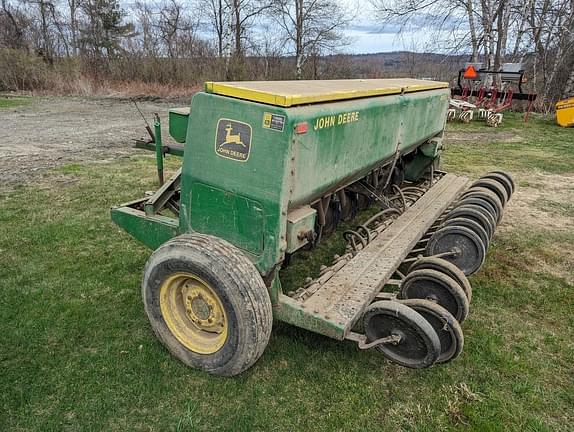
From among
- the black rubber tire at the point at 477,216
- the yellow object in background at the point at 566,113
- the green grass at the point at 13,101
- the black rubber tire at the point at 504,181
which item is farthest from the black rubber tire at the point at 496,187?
the green grass at the point at 13,101

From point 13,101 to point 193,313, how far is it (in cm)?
1664

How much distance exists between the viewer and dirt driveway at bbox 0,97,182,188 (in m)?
7.11

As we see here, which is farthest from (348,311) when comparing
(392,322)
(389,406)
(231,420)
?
(231,420)

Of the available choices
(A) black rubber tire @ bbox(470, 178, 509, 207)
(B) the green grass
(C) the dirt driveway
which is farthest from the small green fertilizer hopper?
(B) the green grass

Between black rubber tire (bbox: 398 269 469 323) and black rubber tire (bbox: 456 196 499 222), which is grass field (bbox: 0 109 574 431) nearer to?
black rubber tire (bbox: 398 269 469 323)

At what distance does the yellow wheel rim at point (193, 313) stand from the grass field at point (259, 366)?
0.19 metres

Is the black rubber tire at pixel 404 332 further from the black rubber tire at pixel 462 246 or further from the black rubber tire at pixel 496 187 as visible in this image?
the black rubber tire at pixel 496 187

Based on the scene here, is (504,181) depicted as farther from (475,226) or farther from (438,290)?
(438,290)

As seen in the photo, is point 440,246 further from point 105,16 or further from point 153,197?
point 105,16

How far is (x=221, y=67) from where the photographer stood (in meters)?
19.6

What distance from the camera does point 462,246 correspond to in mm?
3240

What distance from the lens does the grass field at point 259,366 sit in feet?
7.55

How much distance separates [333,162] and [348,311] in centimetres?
89

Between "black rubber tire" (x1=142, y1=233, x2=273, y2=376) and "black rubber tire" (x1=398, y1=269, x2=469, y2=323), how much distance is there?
0.94 meters
